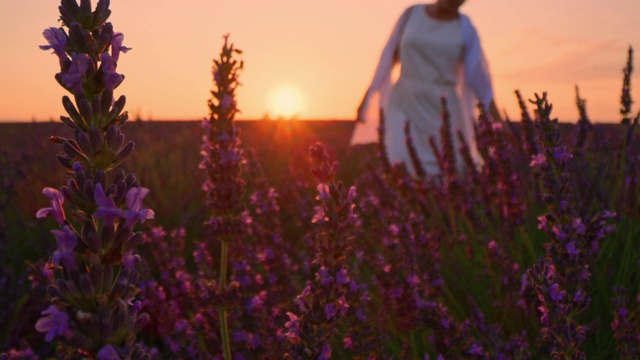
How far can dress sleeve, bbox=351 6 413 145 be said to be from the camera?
282 inches

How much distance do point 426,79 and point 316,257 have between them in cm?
606

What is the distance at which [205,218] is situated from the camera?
4.40 m

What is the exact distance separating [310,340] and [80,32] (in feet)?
2.33

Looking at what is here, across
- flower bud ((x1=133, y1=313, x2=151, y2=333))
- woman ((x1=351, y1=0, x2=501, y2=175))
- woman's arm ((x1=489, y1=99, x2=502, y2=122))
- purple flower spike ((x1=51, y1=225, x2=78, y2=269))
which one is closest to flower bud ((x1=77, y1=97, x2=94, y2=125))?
purple flower spike ((x1=51, y1=225, x2=78, y2=269))

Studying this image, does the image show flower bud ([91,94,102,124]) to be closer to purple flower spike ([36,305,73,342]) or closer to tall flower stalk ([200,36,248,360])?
purple flower spike ([36,305,73,342])

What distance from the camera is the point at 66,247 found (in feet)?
2.44

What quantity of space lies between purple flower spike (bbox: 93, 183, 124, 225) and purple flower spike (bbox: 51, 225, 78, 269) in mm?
35

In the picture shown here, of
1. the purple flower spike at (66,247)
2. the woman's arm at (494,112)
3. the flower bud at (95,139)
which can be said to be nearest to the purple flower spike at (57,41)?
the flower bud at (95,139)

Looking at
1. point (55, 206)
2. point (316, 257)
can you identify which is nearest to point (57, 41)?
point (55, 206)

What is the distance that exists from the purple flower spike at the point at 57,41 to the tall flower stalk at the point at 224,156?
1.05 meters

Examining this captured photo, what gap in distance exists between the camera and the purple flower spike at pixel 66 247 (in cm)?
73

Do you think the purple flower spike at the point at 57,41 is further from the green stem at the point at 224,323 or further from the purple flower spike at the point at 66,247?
the green stem at the point at 224,323

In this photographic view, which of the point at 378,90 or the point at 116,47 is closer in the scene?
the point at 116,47

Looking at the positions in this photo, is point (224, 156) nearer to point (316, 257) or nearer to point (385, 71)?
point (316, 257)
